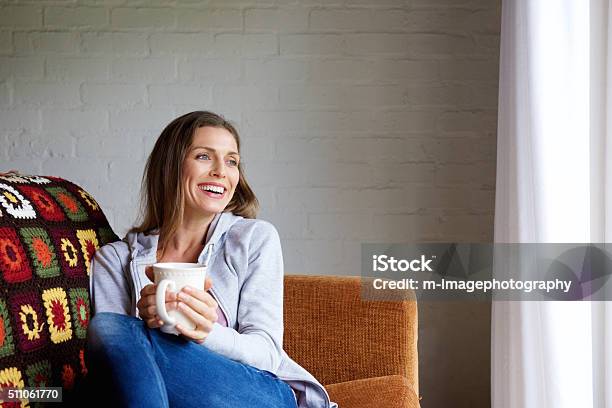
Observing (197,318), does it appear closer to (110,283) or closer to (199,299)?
(199,299)

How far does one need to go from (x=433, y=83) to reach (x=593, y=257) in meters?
1.22

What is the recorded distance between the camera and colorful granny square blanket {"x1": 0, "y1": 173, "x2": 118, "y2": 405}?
4.51 feet

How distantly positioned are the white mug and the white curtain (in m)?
0.80

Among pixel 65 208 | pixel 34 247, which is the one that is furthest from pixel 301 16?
pixel 34 247

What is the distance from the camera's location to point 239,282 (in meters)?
1.64

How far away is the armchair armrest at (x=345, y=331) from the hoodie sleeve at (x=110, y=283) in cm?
45

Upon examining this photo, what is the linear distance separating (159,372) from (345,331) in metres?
0.70

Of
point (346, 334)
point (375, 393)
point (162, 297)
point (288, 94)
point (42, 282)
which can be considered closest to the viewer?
point (162, 297)

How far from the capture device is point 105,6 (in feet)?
8.79

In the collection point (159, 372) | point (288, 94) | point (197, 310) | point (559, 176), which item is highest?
point (288, 94)

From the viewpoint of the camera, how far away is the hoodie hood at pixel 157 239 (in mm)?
1673

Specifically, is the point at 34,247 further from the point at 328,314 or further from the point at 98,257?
the point at 328,314

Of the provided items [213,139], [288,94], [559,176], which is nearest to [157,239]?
[213,139]

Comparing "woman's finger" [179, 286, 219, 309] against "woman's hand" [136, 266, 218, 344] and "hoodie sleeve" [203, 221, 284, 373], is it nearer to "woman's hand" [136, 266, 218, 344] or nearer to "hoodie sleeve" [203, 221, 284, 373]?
"woman's hand" [136, 266, 218, 344]
